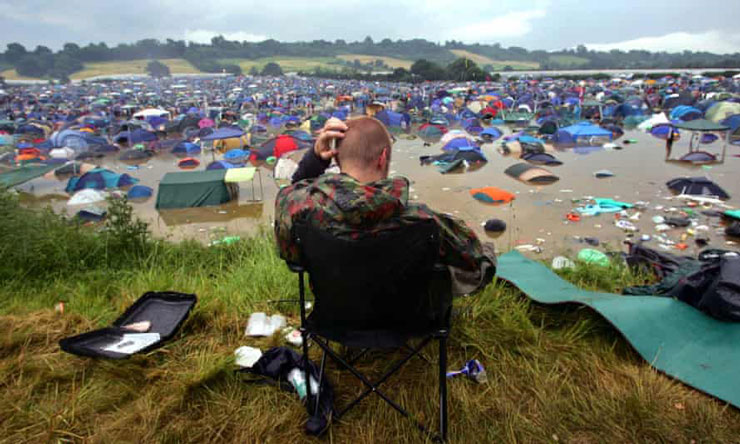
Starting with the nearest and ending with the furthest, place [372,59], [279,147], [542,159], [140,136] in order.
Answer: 1. [542,159]
2. [279,147]
3. [140,136]
4. [372,59]

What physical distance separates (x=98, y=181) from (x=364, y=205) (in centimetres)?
1581

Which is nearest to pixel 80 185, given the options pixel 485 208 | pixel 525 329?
pixel 485 208

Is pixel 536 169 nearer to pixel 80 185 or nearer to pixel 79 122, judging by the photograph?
pixel 80 185

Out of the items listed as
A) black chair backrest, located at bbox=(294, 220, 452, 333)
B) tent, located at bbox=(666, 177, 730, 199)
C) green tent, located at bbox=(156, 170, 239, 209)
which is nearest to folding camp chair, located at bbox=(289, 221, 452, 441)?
black chair backrest, located at bbox=(294, 220, 452, 333)

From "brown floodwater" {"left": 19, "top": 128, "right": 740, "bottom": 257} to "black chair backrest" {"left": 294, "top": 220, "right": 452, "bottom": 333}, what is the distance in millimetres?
6332

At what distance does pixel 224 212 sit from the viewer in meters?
12.5

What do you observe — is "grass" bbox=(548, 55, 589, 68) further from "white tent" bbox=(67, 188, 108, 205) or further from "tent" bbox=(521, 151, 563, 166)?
"white tent" bbox=(67, 188, 108, 205)

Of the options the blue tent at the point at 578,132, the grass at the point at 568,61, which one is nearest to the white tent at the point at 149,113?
the blue tent at the point at 578,132

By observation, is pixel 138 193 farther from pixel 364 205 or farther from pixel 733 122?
pixel 733 122

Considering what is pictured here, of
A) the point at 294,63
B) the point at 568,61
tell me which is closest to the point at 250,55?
the point at 294,63

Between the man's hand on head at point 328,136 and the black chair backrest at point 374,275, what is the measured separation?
46 centimetres

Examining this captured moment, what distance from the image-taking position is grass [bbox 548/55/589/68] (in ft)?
406

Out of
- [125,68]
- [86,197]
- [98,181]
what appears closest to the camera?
[86,197]

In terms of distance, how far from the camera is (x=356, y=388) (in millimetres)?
2160
